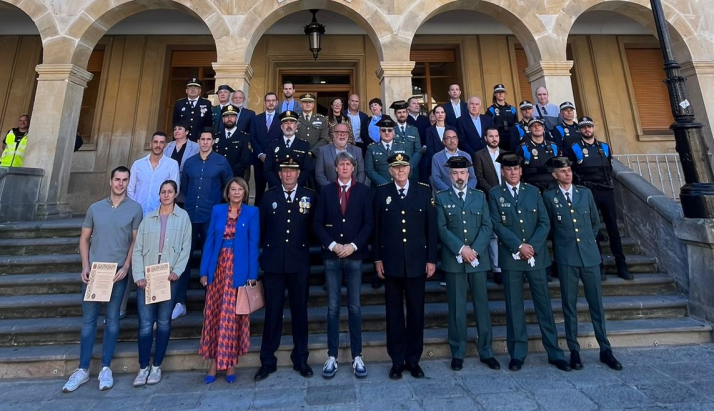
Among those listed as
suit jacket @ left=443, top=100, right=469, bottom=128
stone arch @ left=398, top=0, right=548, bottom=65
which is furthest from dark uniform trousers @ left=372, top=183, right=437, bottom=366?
stone arch @ left=398, top=0, right=548, bottom=65

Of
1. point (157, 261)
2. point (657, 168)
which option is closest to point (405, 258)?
point (157, 261)

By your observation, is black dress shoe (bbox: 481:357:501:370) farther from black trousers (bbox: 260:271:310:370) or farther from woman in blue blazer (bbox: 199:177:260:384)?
woman in blue blazer (bbox: 199:177:260:384)

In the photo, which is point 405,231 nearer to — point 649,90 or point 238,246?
point 238,246

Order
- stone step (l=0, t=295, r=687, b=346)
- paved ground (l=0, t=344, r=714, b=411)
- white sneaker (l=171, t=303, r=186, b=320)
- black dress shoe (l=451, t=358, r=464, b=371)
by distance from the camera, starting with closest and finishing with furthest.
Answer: paved ground (l=0, t=344, r=714, b=411)
black dress shoe (l=451, t=358, r=464, b=371)
stone step (l=0, t=295, r=687, b=346)
white sneaker (l=171, t=303, r=186, b=320)

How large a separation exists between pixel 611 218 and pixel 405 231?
3.32 meters

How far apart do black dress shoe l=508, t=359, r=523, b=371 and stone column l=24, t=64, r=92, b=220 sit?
8009 mm

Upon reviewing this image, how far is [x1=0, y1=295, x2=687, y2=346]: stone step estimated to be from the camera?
4016 millimetres

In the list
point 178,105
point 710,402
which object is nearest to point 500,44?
point 178,105

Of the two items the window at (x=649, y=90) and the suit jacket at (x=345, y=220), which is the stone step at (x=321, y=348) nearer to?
the suit jacket at (x=345, y=220)

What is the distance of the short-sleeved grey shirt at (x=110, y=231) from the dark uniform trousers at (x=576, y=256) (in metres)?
4.51

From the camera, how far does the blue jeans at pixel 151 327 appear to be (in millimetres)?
3406

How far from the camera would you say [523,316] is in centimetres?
363

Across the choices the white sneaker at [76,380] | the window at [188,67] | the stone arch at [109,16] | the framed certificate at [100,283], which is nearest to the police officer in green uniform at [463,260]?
the framed certificate at [100,283]

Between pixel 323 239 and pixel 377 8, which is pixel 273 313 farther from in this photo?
pixel 377 8
